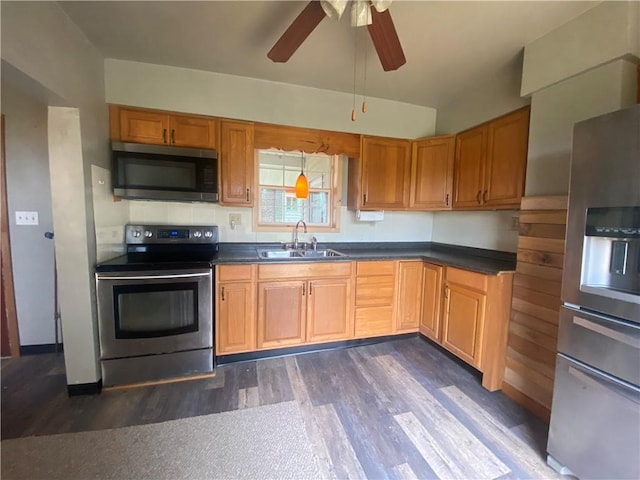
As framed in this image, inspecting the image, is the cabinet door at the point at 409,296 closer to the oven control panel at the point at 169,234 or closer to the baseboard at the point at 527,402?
the baseboard at the point at 527,402

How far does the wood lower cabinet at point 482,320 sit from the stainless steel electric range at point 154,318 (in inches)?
80.8

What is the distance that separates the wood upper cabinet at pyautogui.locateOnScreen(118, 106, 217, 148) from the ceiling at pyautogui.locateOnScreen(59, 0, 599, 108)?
1.38 ft

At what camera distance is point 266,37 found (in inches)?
76.9

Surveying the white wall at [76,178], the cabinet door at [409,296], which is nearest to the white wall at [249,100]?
the white wall at [76,178]

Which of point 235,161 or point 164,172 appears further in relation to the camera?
point 235,161

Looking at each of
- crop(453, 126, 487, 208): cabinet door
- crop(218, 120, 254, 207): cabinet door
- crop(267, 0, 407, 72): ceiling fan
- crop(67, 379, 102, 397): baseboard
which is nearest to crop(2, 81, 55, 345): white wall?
crop(67, 379, 102, 397): baseboard

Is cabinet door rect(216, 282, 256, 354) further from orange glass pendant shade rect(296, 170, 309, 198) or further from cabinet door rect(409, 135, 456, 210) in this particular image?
cabinet door rect(409, 135, 456, 210)

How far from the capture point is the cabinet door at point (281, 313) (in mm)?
2414

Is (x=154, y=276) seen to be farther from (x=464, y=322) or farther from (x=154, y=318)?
(x=464, y=322)

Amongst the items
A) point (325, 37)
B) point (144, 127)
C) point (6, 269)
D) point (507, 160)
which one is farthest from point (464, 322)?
point (6, 269)

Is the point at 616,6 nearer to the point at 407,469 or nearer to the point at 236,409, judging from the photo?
the point at 407,469

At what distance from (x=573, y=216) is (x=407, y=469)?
1.51m

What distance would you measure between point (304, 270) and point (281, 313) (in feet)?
1.41

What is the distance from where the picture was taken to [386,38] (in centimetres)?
146
